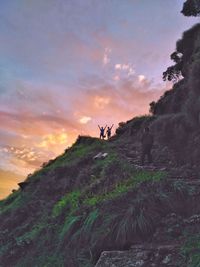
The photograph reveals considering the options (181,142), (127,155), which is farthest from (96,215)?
(127,155)

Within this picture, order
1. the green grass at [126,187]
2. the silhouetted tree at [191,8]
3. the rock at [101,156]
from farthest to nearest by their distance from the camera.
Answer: the silhouetted tree at [191,8], the rock at [101,156], the green grass at [126,187]

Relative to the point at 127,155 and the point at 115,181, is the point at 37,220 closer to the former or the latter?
the point at 115,181

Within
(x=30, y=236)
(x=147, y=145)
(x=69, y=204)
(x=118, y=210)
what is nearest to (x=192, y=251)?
(x=118, y=210)

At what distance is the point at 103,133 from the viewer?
36062 mm

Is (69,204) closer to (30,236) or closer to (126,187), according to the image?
(30,236)

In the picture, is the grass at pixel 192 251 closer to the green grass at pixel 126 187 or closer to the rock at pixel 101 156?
the green grass at pixel 126 187

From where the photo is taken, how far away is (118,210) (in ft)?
40.2

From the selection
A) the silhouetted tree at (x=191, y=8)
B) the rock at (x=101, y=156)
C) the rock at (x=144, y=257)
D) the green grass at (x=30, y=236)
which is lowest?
the rock at (x=144, y=257)

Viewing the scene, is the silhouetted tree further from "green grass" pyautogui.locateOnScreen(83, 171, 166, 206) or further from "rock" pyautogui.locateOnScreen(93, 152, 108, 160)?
"green grass" pyautogui.locateOnScreen(83, 171, 166, 206)

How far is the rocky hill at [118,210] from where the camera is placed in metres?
10.6

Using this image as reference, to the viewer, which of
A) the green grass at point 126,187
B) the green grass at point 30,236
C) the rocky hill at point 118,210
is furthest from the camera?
the green grass at point 30,236

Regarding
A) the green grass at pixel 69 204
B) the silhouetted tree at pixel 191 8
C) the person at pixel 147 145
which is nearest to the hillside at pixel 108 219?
the green grass at pixel 69 204

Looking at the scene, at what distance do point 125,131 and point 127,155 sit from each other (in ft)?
32.9

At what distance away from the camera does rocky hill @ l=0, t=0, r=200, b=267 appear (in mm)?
10602
